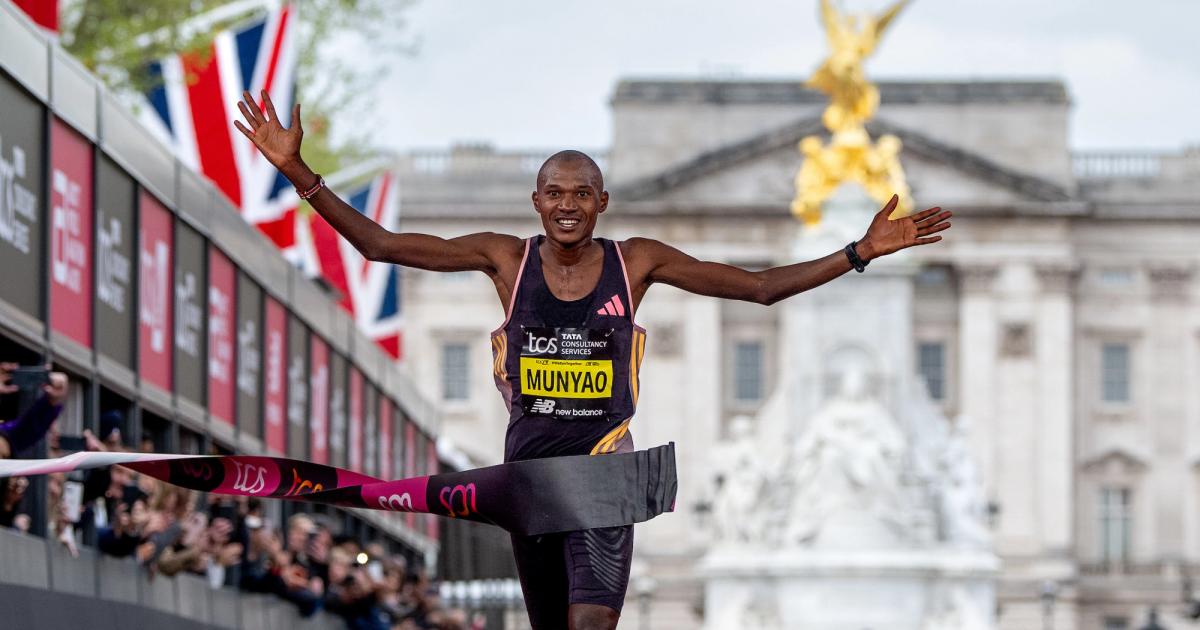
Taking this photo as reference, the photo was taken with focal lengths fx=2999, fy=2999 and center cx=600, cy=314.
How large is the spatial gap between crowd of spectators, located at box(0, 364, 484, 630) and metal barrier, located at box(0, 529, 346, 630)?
4.3 inches

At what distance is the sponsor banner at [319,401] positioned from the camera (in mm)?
31688

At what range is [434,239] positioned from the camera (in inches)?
383

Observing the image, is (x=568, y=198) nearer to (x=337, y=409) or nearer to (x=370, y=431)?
(x=337, y=409)

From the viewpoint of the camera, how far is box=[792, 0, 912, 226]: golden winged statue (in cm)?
5803

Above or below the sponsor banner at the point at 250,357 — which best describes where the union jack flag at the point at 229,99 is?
above

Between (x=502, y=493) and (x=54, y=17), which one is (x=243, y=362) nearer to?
(x=54, y=17)

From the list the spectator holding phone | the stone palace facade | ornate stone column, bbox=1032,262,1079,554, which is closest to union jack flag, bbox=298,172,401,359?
the spectator holding phone

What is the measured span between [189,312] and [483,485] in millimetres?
13385

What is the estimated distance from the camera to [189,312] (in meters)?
22.5

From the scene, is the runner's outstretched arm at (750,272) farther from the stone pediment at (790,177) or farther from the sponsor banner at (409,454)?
the stone pediment at (790,177)

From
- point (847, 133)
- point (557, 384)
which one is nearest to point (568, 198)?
point (557, 384)

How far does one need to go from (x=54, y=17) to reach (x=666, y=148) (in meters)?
79.7

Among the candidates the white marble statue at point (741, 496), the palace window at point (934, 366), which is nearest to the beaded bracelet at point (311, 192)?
the white marble statue at point (741, 496)

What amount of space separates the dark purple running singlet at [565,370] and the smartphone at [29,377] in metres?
5.53
